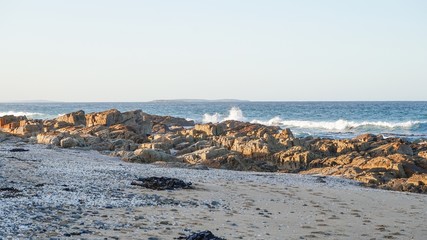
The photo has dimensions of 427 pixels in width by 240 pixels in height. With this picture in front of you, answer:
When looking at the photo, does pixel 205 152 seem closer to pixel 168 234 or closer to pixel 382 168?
pixel 382 168

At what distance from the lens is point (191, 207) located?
1054 cm

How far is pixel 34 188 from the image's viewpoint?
11016 millimetres

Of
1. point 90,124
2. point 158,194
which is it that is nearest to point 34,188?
point 158,194

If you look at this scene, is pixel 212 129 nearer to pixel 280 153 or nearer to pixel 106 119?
pixel 106 119

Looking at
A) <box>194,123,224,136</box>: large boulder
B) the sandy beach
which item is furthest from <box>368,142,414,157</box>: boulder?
<box>194,123,224,136</box>: large boulder

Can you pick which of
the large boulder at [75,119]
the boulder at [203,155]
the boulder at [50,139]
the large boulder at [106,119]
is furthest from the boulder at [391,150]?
the large boulder at [75,119]

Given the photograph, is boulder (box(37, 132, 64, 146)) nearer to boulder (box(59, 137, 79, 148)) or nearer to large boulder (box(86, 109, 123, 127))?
boulder (box(59, 137, 79, 148))

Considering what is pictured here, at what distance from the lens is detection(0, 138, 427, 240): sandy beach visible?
27.0 feet

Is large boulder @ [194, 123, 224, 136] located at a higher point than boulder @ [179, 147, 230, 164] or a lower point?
higher

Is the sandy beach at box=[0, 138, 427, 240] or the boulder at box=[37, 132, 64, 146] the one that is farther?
the boulder at box=[37, 132, 64, 146]

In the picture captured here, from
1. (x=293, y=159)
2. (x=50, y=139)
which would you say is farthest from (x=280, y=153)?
(x=50, y=139)

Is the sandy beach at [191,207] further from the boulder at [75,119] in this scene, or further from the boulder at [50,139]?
the boulder at [75,119]

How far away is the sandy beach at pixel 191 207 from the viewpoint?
824cm

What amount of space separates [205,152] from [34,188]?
1048cm
